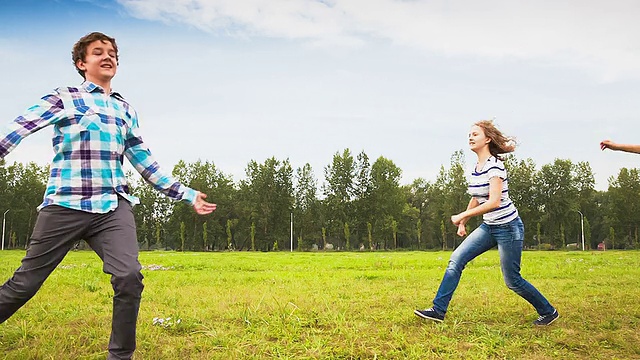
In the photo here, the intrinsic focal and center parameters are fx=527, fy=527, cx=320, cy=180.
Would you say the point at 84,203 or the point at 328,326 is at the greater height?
the point at 84,203

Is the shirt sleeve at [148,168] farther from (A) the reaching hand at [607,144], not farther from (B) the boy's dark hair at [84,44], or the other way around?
(A) the reaching hand at [607,144]

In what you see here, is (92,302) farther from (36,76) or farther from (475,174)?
(36,76)

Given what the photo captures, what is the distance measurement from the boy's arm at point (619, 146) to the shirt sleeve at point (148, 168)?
15.4ft

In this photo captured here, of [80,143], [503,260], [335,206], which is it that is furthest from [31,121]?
[335,206]

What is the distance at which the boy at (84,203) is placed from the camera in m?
4.05

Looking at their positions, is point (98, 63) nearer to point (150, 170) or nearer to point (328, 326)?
point (150, 170)

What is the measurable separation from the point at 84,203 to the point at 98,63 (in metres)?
1.18

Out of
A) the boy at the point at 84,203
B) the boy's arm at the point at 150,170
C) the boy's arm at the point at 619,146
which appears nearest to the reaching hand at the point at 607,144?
the boy's arm at the point at 619,146

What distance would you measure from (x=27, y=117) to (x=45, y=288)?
7.38 meters

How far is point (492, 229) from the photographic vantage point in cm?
→ 649

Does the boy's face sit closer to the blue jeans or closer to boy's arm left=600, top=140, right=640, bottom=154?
the blue jeans

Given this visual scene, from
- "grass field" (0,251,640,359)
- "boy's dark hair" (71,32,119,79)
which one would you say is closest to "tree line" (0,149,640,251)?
"grass field" (0,251,640,359)

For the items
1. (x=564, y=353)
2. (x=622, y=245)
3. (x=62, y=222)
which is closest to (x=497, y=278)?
(x=564, y=353)

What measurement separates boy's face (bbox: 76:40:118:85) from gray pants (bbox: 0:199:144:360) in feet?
3.66
